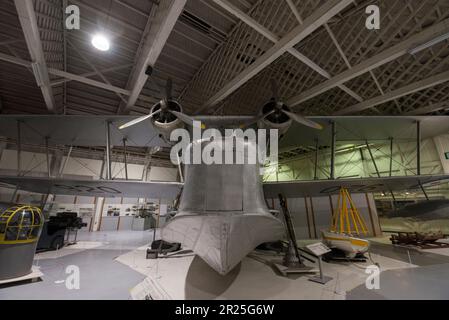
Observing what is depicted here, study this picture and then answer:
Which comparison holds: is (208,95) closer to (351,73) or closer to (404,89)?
(351,73)

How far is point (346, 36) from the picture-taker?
6.48 meters

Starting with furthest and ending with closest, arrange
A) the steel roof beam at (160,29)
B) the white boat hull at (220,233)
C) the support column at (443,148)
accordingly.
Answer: the support column at (443,148)
the steel roof beam at (160,29)
the white boat hull at (220,233)

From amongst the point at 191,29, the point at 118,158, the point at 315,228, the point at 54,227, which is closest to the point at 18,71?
the point at 54,227

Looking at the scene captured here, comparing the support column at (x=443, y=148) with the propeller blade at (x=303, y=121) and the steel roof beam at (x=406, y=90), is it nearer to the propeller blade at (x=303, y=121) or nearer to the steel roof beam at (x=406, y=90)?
the steel roof beam at (x=406, y=90)

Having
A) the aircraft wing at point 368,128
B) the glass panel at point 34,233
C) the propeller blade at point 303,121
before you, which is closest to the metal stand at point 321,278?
the propeller blade at point 303,121

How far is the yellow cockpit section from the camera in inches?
144

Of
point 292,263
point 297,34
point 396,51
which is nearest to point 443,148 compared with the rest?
point 396,51

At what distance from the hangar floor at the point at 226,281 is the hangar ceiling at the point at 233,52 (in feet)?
15.9

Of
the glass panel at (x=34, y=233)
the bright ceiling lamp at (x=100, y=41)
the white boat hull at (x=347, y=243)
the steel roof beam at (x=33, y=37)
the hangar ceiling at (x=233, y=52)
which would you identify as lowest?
the white boat hull at (x=347, y=243)

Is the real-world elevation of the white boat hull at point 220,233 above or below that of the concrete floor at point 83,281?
above

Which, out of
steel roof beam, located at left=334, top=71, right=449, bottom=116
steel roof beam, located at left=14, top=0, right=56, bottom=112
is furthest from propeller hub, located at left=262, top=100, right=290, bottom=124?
steel roof beam, located at left=14, top=0, right=56, bottom=112

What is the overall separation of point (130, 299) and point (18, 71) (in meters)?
11.1

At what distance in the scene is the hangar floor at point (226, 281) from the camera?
3096 millimetres

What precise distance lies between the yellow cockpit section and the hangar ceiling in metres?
4.22
